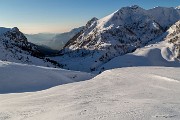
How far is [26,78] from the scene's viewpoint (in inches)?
1432

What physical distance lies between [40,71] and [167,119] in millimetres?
26656

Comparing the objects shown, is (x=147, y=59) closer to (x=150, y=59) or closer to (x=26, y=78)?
(x=150, y=59)

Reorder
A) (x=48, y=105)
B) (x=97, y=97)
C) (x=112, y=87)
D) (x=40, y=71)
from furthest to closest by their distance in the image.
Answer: (x=40, y=71) < (x=112, y=87) < (x=97, y=97) < (x=48, y=105)

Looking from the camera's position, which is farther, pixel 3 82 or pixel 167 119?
pixel 3 82

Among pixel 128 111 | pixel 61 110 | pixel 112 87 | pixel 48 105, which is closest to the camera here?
pixel 128 111

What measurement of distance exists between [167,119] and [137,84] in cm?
1423

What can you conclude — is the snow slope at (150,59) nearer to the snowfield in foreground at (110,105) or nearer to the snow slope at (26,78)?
the snow slope at (26,78)

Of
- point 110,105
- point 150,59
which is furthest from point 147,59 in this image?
point 110,105

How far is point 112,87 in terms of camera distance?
92.7 feet

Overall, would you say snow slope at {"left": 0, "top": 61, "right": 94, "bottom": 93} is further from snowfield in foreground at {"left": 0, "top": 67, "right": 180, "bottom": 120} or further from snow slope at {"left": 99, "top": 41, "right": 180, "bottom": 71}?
snow slope at {"left": 99, "top": 41, "right": 180, "bottom": 71}

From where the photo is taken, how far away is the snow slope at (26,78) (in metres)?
34.3

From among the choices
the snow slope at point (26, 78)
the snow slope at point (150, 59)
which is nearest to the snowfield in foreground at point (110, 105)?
the snow slope at point (26, 78)

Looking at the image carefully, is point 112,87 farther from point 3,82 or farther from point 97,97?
point 3,82

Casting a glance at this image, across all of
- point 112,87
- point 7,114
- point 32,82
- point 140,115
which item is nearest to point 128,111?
point 140,115
